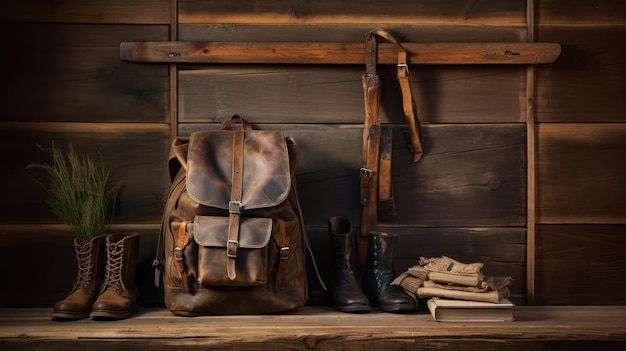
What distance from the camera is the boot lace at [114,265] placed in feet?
7.45

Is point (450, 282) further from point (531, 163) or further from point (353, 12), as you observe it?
point (353, 12)

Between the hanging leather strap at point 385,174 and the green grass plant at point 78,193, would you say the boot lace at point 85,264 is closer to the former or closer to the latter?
the green grass plant at point 78,193

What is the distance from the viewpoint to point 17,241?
2471 mm

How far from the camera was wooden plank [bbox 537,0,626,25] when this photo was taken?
100 inches

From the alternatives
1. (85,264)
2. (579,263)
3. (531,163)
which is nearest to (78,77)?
(85,264)

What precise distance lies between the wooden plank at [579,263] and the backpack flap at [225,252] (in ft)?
3.46

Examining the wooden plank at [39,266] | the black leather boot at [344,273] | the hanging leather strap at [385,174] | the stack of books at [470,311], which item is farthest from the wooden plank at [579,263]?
the wooden plank at [39,266]

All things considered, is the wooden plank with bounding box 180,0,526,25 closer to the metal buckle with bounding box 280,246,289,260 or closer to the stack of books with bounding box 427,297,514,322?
the metal buckle with bounding box 280,246,289,260

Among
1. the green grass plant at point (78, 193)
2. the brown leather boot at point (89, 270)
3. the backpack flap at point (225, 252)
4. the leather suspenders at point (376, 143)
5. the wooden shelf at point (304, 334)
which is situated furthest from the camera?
the leather suspenders at point (376, 143)

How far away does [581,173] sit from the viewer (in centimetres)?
255

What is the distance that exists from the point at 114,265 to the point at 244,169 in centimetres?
52

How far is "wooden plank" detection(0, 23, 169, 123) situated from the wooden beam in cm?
7

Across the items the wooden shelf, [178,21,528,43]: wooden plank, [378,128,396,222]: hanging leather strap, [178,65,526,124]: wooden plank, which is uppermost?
[178,21,528,43]: wooden plank

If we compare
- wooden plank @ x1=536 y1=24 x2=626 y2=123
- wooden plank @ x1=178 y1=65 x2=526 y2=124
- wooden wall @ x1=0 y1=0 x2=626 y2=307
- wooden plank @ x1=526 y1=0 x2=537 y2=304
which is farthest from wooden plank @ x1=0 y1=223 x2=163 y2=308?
wooden plank @ x1=536 y1=24 x2=626 y2=123
